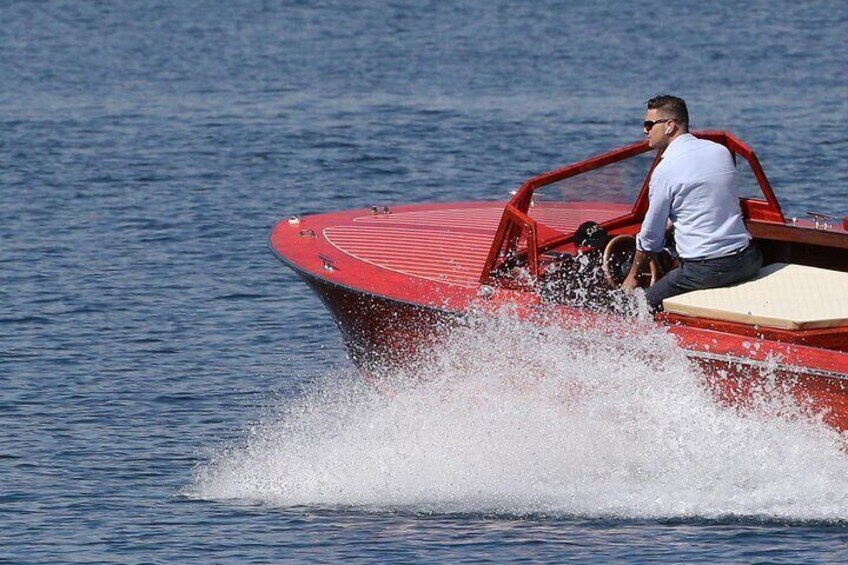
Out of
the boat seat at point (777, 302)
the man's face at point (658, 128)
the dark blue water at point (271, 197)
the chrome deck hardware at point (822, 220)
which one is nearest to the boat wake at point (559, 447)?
the dark blue water at point (271, 197)

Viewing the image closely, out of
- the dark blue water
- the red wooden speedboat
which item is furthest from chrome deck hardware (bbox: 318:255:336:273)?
the dark blue water

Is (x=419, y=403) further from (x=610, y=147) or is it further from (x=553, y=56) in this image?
(x=553, y=56)

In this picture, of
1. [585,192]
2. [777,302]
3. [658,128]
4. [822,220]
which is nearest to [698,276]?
[777,302]

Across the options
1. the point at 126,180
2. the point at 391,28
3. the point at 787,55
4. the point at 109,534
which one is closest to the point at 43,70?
the point at 391,28

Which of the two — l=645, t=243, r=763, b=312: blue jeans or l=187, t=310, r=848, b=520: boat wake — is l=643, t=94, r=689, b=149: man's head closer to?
l=645, t=243, r=763, b=312: blue jeans

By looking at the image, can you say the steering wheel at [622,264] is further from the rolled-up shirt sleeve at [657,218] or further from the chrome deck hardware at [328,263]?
the chrome deck hardware at [328,263]

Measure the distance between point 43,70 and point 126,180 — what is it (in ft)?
30.2

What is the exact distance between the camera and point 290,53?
29.4 metres

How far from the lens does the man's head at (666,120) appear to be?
8.86 meters

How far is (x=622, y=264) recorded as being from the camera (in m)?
9.41

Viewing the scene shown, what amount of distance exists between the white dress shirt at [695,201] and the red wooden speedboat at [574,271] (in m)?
0.26

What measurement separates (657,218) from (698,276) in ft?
1.20

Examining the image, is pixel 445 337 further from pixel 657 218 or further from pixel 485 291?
pixel 657 218

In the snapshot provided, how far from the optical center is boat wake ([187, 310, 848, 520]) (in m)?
8.41
